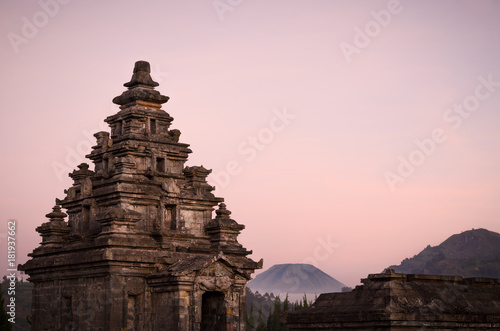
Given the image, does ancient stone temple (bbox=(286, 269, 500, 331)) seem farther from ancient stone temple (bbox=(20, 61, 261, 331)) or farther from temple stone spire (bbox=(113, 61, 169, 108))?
temple stone spire (bbox=(113, 61, 169, 108))

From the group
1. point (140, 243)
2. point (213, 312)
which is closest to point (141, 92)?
point (140, 243)

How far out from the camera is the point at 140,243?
3550 centimetres

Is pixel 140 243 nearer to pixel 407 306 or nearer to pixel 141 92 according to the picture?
pixel 141 92

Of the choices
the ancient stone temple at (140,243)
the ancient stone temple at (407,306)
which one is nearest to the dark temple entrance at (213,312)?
the ancient stone temple at (140,243)

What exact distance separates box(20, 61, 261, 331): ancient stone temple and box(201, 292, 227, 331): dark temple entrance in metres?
0.04

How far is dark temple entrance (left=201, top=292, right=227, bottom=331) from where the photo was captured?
35.7m

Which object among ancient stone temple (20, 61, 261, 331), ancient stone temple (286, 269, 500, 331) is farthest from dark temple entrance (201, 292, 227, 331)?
ancient stone temple (286, 269, 500, 331)

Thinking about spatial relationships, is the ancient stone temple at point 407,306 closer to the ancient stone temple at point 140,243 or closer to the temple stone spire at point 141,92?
the ancient stone temple at point 140,243

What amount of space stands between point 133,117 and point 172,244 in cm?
676

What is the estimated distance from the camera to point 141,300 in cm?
3500

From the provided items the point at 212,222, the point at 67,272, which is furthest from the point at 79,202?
the point at 212,222

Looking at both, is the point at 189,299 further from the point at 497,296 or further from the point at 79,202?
the point at 497,296

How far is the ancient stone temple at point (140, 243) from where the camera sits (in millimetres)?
34469

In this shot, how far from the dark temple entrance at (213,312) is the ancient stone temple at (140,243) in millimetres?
44
